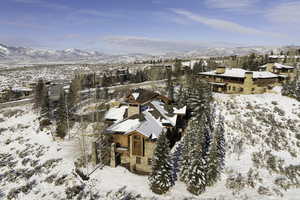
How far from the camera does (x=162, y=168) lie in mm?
22750

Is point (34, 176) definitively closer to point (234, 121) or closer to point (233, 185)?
point (233, 185)

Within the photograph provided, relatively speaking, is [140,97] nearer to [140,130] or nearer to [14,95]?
[140,130]

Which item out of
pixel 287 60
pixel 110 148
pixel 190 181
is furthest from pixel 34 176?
pixel 287 60

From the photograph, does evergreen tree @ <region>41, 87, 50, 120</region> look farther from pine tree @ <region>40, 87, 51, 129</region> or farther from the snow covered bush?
the snow covered bush

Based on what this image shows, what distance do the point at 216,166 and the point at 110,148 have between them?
13.9m

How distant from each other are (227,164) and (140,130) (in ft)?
41.6

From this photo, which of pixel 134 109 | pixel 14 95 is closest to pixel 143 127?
pixel 134 109

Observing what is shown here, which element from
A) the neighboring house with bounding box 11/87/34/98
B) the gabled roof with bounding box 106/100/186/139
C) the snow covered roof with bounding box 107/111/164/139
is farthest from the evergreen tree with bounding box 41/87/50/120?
the neighboring house with bounding box 11/87/34/98

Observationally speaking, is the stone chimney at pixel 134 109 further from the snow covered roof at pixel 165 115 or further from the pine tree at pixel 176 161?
the pine tree at pixel 176 161

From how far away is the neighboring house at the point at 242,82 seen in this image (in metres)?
48.0

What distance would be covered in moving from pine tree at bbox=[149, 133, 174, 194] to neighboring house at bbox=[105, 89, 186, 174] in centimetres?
226

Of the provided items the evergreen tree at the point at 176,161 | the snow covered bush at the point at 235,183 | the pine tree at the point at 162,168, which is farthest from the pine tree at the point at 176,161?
the snow covered bush at the point at 235,183

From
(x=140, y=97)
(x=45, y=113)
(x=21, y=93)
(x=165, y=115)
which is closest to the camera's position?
(x=165, y=115)

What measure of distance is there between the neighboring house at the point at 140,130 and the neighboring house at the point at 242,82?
21074 millimetres
